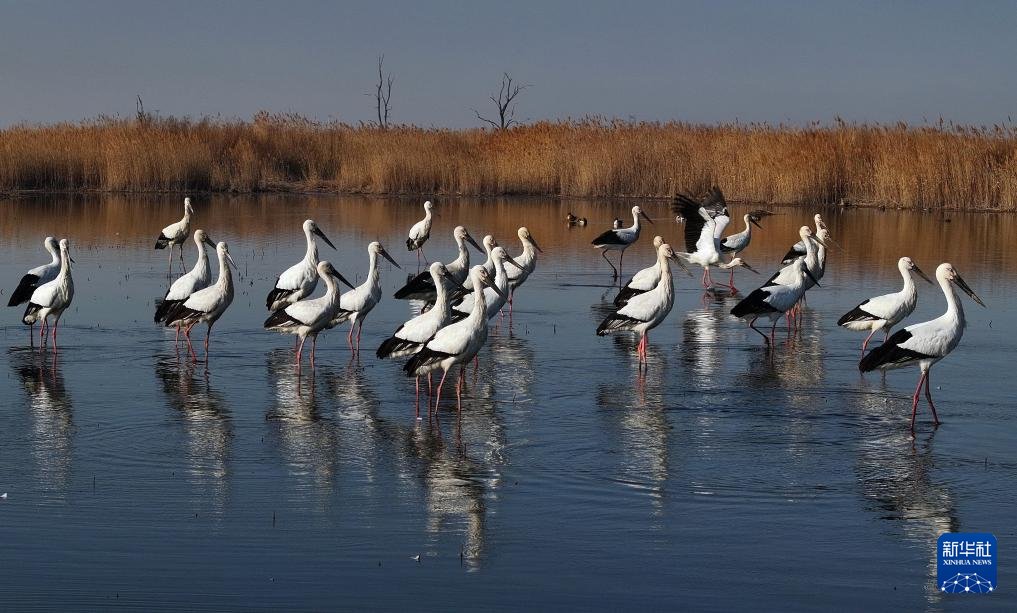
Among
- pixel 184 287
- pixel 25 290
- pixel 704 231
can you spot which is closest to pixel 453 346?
pixel 184 287

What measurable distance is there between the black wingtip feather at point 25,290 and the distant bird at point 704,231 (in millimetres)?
8076

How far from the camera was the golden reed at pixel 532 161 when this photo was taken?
1187 inches

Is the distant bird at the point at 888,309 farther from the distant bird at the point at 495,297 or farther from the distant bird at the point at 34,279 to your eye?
the distant bird at the point at 34,279

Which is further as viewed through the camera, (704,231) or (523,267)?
(704,231)

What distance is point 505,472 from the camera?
7.81m

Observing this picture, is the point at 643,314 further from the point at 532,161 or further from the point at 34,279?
the point at 532,161

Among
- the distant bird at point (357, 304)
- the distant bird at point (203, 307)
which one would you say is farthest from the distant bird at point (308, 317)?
the distant bird at point (203, 307)

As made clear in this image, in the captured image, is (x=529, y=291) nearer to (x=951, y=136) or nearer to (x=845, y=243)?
(x=845, y=243)

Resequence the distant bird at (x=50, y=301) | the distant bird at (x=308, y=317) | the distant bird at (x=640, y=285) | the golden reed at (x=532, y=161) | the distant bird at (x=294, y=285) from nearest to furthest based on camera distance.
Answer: the distant bird at (x=308, y=317) < the distant bird at (x=50, y=301) < the distant bird at (x=294, y=285) < the distant bird at (x=640, y=285) < the golden reed at (x=532, y=161)

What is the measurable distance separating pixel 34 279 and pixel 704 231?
854cm

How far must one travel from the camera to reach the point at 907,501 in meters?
7.29

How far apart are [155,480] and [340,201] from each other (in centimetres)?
2689

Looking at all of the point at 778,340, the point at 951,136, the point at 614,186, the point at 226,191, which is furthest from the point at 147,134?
the point at 778,340

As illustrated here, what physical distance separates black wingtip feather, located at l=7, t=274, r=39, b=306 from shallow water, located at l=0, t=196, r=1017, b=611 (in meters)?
0.32
